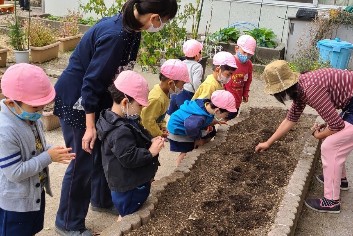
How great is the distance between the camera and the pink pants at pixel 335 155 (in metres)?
→ 4.13

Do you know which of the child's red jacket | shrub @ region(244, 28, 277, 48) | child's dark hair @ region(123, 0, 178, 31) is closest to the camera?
child's dark hair @ region(123, 0, 178, 31)

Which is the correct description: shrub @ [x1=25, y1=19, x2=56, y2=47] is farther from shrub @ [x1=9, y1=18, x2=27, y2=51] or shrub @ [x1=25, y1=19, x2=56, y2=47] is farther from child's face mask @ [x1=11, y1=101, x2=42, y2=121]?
child's face mask @ [x1=11, y1=101, x2=42, y2=121]

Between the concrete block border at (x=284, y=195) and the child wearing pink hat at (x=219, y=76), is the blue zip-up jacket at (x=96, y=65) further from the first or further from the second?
the child wearing pink hat at (x=219, y=76)

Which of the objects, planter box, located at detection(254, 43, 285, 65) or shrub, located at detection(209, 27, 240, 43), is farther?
shrub, located at detection(209, 27, 240, 43)

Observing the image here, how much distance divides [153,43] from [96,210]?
4.37m

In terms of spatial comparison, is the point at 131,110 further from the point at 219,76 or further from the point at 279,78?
the point at 219,76

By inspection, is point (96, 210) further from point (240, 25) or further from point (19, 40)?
point (240, 25)

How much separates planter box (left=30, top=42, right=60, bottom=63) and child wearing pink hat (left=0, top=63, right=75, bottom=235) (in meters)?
6.47

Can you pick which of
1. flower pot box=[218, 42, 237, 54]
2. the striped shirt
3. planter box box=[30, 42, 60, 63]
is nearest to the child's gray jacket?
the striped shirt

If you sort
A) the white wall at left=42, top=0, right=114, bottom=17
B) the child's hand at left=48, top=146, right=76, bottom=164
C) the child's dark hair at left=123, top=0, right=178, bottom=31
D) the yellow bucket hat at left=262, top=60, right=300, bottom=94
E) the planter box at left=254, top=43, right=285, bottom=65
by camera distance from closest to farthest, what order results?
1. the child's hand at left=48, top=146, right=76, bottom=164
2. the child's dark hair at left=123, top=0, right=178, bottom=31
3. the yellow bucket hat at left=262, top=60, right=300, bottom=94
4. the planter box at left=254, top=43, right=285, bottom=65
5. the white wall at left=42, top=0, right=114, bottom=17

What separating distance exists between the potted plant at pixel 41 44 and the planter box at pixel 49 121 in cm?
348

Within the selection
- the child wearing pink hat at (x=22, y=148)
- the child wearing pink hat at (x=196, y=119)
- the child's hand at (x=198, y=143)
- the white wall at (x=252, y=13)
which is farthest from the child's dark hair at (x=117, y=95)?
the white wall at (x=252, y=13)

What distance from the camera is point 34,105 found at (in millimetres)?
2639

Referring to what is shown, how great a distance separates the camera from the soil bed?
3420 millimetres
